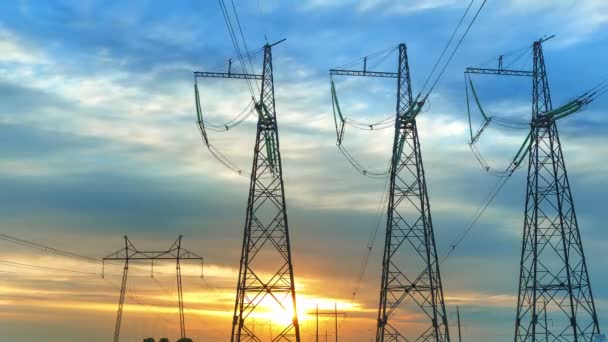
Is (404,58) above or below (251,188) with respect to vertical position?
above

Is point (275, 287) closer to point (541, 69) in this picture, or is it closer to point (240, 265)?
point (240, 265)

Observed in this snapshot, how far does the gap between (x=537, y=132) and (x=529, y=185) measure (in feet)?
17.8

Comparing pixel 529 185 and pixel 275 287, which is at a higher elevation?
pixel 529 185

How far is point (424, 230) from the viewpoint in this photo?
88.1 metres

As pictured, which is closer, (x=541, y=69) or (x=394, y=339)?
(x=394, y=339)

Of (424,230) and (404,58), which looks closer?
(424,230)

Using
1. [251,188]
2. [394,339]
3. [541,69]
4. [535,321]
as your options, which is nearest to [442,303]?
[394,339]

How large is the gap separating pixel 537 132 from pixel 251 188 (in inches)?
1161

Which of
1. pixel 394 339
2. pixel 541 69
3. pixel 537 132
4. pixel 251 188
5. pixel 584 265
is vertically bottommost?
pixel 394 339

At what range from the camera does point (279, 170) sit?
91188 mm

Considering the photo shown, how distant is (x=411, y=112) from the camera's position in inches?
3565

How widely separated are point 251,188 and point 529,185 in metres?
28.5

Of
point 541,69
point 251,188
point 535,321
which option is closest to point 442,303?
point 535,321

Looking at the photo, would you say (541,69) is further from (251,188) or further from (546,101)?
(251,188)
